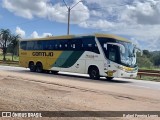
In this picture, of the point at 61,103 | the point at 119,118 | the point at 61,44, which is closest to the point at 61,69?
the point at 61,44

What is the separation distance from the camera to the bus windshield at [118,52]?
21.4 m

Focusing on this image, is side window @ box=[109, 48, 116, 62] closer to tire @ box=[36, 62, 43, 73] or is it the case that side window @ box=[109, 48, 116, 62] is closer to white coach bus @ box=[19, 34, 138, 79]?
white coach bus @ box=[19, 34, 138, 79]

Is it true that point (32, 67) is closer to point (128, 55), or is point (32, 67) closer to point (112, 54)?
point (112, 54)

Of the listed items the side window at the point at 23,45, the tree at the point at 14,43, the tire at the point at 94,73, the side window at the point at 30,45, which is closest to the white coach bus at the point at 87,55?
the tire at the point at 94,73

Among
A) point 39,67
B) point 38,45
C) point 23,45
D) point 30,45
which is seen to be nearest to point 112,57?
point 39,67

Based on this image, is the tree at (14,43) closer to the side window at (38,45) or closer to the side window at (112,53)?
the side window at (38,45)

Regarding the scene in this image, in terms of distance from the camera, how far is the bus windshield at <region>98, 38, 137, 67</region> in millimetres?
21383

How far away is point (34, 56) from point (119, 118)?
70.0 feet

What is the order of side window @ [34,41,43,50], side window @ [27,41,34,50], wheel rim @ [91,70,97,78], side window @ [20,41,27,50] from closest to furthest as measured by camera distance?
wheel rim @ [91,70,97,78] < side window @ [34,41,43,50] < side window @ [27,41,34,50] < side window @ [20,41,27,50]

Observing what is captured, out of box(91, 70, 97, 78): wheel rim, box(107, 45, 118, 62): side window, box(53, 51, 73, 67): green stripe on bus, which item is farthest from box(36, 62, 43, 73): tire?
box(107, 45, 118, 62): side window

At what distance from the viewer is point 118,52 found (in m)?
21.3

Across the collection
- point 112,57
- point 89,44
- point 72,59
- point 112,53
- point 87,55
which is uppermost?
point 89,44

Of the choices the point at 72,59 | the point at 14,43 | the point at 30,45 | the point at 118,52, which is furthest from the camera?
the point at 14,43

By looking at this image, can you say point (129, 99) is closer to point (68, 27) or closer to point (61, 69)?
point (61, 69)
